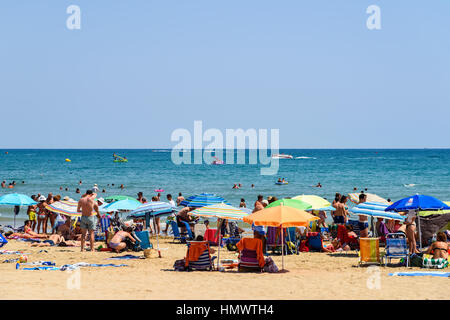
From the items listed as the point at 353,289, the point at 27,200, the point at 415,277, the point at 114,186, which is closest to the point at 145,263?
the point at 353,289

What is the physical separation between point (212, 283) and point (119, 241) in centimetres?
448

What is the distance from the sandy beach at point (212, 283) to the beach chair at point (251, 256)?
25cm

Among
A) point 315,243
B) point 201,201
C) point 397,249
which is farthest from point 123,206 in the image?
point 397,249

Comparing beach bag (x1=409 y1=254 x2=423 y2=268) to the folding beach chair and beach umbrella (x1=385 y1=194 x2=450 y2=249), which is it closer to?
the folding beach chair

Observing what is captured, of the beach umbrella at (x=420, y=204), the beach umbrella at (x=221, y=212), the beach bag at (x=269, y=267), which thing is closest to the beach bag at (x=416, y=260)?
the beach umbrella at (x=420, y=204)

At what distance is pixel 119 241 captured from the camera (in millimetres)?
13086

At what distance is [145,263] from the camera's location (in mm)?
11562

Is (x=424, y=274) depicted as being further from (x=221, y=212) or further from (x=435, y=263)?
(x=221, y=212)

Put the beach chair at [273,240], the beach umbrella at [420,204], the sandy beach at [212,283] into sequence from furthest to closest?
the beach chair at [273,240] < the beach umbrella at [420,204] < the sandy beach at [212,283]

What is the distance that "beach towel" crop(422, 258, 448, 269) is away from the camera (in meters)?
10.6

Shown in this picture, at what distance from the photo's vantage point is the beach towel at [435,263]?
34.9 ft

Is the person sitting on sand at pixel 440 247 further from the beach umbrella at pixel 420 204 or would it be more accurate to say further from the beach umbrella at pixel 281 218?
the beach umbrella at pixel 281 218

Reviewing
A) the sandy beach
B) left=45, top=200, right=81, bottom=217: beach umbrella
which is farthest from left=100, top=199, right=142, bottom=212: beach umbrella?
the sandy beach
